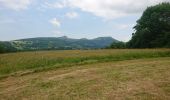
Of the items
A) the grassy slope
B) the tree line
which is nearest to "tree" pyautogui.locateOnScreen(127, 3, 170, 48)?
the tree line

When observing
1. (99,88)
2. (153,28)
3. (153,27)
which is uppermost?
(153,27)

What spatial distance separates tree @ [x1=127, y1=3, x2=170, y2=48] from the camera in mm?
58634

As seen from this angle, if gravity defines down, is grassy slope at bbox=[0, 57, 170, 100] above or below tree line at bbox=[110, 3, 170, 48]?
below

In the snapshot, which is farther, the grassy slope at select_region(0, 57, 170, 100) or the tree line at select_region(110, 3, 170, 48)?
the tree line at select_region(110, 3, 170, 48)

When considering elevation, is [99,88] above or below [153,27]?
below

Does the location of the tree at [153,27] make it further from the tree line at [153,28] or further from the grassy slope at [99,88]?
the grassy slope at [99,88]

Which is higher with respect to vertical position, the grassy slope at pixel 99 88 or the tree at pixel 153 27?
the tree at pixel 153 27

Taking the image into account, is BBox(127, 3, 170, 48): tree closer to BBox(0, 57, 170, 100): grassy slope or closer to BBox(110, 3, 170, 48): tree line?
BBox(110, 3, 170, 48): tree line

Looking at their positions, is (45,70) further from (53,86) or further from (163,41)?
(163,41)

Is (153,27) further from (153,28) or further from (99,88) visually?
(99,88)

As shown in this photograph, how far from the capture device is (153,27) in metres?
60.0

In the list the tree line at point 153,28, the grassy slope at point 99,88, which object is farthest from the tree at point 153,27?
the grassy slope at point 99,88

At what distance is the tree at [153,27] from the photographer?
58634 mm

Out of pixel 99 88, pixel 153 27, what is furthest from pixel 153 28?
pixel 99 88
